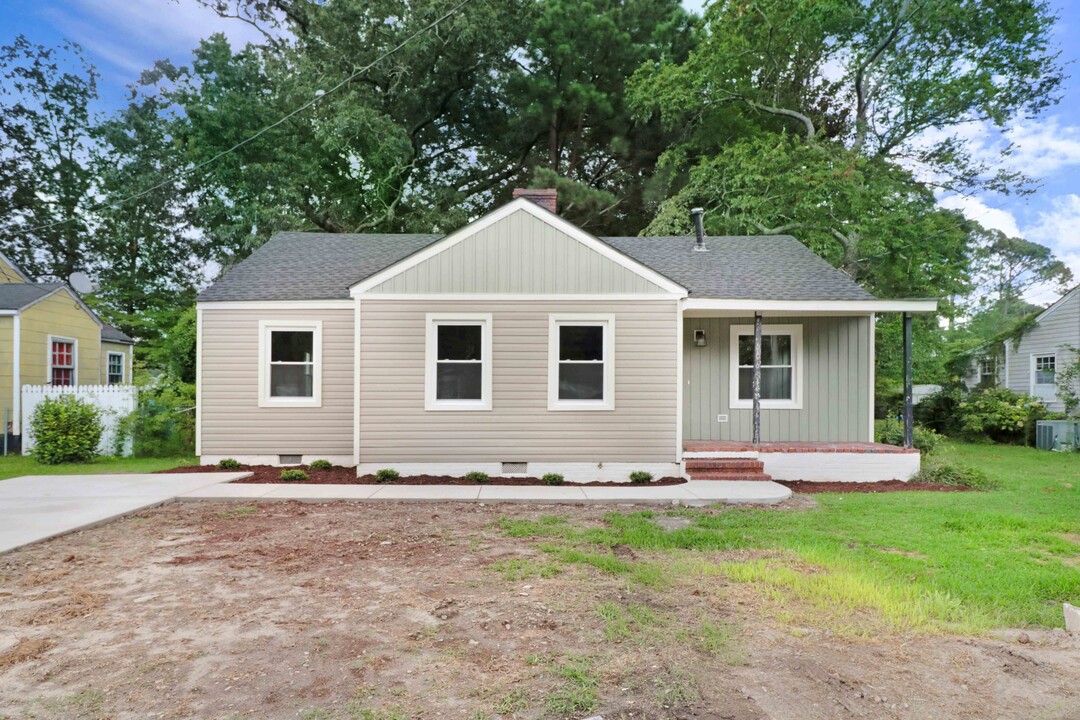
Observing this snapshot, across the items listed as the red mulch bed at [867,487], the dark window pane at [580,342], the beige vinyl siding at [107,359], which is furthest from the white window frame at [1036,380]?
the beige vinyl siding at [107,359]

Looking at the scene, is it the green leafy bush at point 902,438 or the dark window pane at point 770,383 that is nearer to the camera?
the dark window pane at point 770,383

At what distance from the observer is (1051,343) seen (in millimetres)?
17875

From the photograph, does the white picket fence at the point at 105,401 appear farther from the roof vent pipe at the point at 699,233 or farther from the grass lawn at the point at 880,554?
the roof vent pipe at the point at 699,233

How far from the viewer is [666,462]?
366 inches

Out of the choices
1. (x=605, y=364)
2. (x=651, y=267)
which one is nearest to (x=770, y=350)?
(x=651, y=267)

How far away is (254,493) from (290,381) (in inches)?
113

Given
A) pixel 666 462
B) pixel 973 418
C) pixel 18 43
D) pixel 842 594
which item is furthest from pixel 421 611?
pixel 18 43

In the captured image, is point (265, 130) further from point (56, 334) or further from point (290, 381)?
point (290, 381)

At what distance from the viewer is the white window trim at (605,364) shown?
9.26m

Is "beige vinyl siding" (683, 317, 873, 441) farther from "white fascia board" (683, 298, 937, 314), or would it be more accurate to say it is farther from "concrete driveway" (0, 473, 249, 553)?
"concrete driveway" (0, 473, 249, 553)

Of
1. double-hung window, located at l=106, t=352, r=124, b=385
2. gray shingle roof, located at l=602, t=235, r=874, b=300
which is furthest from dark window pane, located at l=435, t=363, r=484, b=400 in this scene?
double-hung window, located at l=106, t=352, r=124, b=385

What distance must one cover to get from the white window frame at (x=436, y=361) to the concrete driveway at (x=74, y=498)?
10.3 ft

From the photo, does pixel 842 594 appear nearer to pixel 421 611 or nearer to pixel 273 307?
pixel 421 611

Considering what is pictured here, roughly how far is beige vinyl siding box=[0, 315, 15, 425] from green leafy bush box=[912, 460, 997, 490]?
58.1 feet
